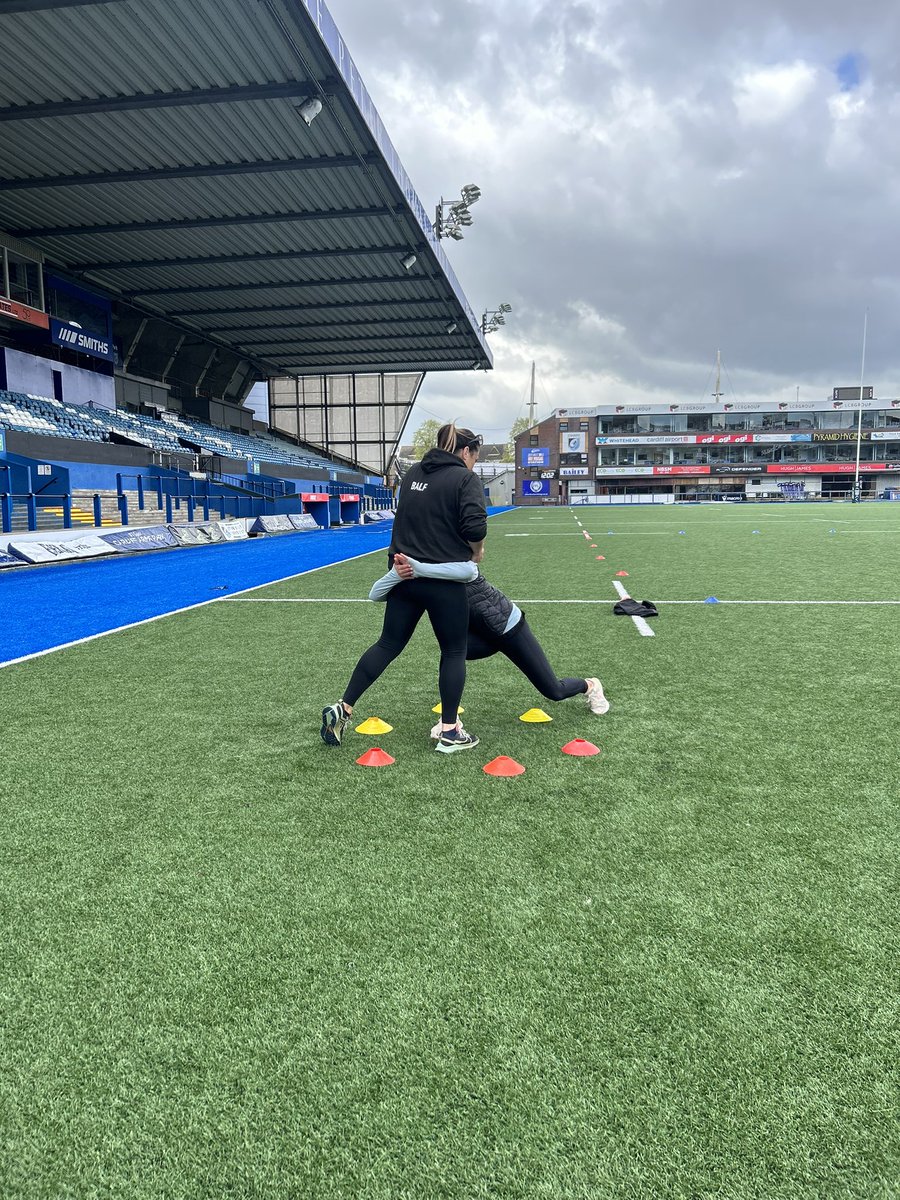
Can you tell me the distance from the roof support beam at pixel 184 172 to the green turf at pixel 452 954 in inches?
862

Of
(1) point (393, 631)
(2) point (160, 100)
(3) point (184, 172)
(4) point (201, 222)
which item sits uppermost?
(4) point (201, 222)

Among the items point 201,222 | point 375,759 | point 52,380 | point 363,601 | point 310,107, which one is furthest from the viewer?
point 52,380

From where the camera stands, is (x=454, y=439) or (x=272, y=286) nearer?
(x=454, y=439)

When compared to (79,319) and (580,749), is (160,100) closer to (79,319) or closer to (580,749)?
(79,319)

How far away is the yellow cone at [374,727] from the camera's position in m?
4.30

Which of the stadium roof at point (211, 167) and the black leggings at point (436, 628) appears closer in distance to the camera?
the black leggings at point (436, 628)

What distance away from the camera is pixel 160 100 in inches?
730

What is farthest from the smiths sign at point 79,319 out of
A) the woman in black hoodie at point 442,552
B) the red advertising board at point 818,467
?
the red advertising board at point 818,467

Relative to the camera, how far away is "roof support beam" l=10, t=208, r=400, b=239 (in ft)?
84.8

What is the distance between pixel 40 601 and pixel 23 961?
8.76 meters

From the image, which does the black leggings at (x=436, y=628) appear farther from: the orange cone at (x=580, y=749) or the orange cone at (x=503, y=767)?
the orange cone at (x=580, y=749)

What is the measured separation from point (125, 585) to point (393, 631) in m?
8.98

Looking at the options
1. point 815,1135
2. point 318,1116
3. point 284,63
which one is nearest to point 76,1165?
point 318,1116

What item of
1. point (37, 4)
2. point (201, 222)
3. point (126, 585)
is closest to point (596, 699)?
point (126, 585)
